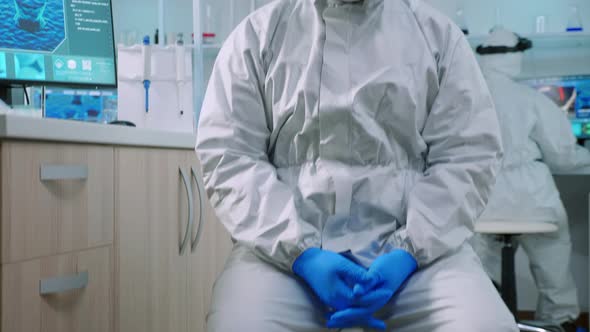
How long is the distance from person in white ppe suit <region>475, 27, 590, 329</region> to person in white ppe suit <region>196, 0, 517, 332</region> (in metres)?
1.82

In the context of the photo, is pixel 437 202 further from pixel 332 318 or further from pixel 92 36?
pixel 92 36

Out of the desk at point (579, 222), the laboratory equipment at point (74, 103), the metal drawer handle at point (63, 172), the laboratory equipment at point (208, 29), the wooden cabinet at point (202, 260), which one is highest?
the laboratory equipment at point (208, 29)

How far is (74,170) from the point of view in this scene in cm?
118

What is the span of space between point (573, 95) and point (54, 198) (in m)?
3.11

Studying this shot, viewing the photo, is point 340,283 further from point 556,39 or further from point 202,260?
point 556,39

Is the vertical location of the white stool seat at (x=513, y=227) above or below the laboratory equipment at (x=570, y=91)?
below

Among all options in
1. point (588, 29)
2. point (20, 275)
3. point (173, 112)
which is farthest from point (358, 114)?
point (588, 29)

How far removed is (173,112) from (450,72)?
1248mm

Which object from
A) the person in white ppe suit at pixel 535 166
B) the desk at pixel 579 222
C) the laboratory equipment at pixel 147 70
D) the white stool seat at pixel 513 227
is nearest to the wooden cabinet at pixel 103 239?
the laboratory equipment at pixel 147 70

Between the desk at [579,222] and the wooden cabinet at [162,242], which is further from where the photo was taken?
the desk at [579,222]

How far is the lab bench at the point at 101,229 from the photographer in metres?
1.01

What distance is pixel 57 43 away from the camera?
1.63m

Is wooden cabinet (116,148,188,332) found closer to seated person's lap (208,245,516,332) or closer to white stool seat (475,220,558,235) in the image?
seated person's lap (208,245,516,332)

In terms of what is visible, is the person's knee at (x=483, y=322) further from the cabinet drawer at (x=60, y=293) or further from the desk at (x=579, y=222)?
the desk at (x=579, y=222)
